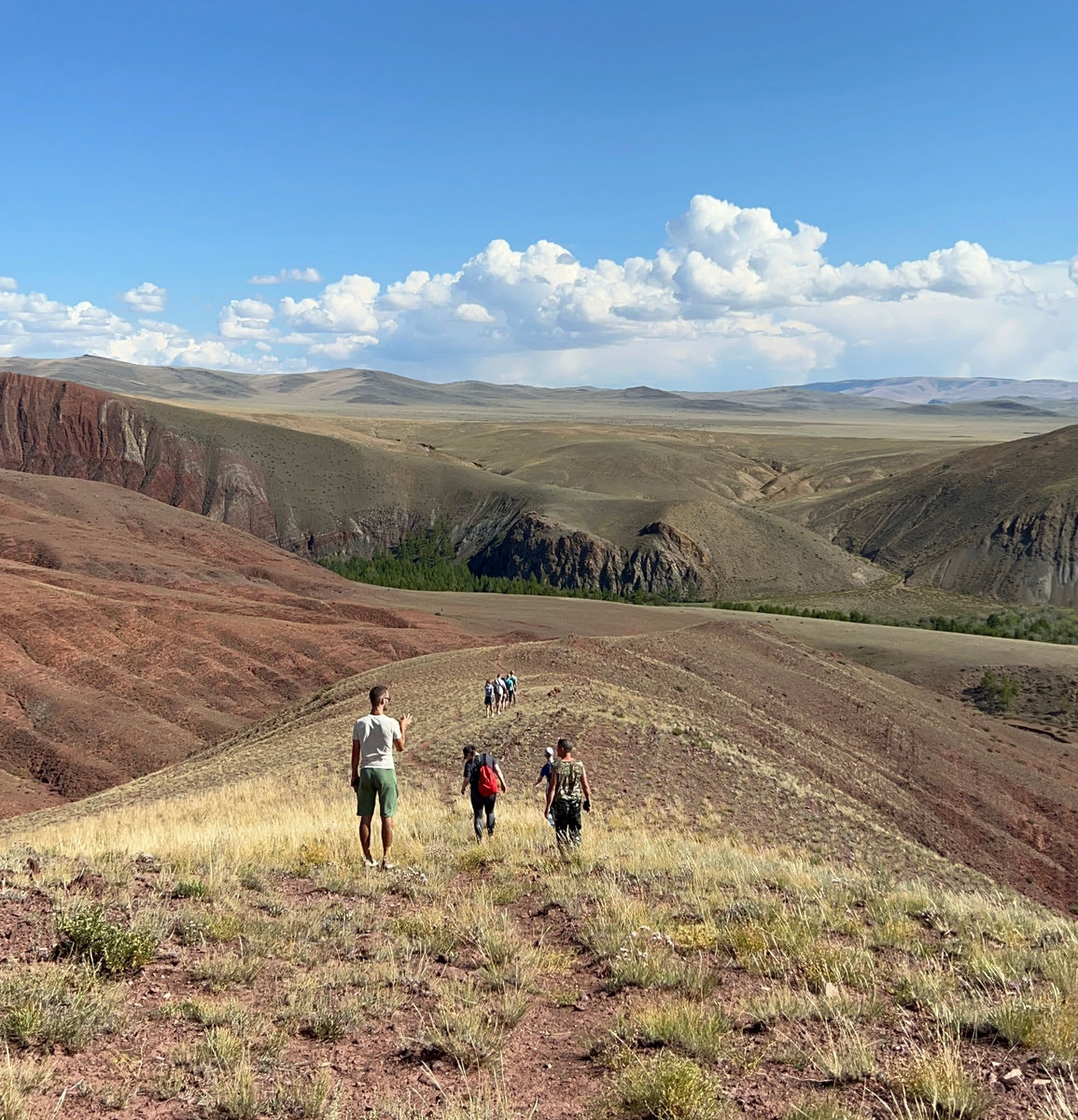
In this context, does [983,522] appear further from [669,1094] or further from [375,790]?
[669,1094]

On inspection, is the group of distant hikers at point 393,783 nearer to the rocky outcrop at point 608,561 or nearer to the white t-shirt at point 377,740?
the white t-shirt at point 377,740

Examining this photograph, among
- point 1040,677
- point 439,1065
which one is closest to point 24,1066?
point 439,1065

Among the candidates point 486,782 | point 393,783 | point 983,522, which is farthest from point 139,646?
point 983,522

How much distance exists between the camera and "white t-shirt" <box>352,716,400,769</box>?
1066 cm

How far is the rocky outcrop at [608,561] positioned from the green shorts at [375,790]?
110 meters

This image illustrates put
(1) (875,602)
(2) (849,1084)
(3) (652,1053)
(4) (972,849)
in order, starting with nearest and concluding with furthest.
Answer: (2) (849,1084)
(3) (652,1053)
(4) (972,849)
(1) (875,602)

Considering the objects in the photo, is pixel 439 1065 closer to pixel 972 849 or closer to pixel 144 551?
pixel 972 849

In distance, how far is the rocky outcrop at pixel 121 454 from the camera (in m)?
149

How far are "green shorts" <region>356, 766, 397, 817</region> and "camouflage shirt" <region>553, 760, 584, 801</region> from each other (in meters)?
2.69

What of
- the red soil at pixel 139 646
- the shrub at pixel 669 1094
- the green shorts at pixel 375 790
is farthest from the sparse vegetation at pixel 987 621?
the shrub at pixel 669 1094

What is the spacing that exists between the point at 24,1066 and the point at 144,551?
7805 cm

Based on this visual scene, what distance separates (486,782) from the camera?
13383 mm

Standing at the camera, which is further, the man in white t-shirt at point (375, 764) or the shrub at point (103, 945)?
the man in white t-shirt at point (375, 764)

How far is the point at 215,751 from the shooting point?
1442 inches
